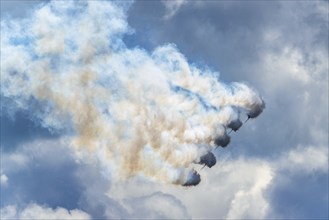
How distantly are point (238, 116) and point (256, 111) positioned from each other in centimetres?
379

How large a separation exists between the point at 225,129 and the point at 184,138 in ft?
27.9

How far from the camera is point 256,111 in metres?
131

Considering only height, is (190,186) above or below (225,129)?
below

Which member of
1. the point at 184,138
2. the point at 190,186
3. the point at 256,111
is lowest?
the point at 190,186

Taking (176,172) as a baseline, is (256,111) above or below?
above

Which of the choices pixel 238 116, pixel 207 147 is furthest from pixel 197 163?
pixel 238 116

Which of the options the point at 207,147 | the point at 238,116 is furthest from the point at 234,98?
the point at 207,147

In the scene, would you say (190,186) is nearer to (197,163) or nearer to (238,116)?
(197,163)

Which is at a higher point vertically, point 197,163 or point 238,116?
point 238,116

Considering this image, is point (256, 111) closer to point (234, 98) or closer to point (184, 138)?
point (234, 98)

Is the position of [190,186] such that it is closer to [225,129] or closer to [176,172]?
[176,172]

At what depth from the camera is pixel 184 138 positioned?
12600 cm

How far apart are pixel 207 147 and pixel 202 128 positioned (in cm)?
386

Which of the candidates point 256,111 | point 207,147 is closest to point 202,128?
point 207,147
